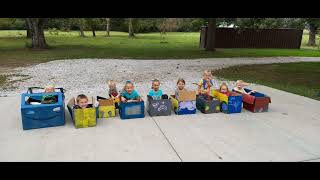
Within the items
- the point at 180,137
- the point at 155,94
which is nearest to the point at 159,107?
the point at 155,94

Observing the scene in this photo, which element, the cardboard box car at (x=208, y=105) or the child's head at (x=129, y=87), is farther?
the cardboard box car at (x=208, y=105)

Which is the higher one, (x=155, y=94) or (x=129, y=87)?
(x=129, y=87)

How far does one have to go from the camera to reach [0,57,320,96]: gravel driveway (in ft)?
29.8

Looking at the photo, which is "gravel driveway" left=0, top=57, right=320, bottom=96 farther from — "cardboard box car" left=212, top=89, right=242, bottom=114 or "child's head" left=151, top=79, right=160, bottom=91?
"cardboard box car" left=212, top=89, right=242, bottom=114

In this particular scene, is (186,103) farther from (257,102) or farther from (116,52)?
(116,52)

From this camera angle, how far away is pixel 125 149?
463 centimetres

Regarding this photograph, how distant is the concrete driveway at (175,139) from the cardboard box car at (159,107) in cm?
18

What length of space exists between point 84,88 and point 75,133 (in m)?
3.79

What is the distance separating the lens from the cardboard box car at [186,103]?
6387mm

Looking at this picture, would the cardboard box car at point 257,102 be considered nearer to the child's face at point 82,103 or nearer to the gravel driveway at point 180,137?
the gravel driveway at point 180,137

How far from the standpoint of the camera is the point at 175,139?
16.6 ft

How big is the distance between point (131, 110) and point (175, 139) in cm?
138

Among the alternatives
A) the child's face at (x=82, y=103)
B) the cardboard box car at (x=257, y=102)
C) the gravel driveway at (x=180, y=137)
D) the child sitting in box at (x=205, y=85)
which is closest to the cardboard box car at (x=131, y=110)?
the gravel driveway at (x=180, y=137)
